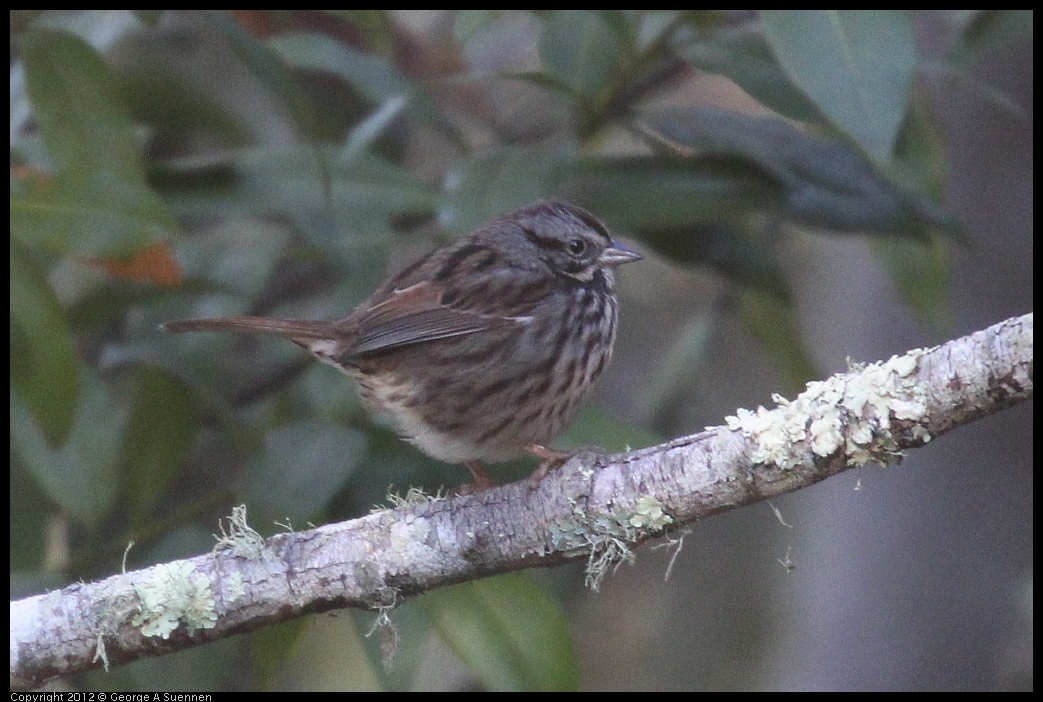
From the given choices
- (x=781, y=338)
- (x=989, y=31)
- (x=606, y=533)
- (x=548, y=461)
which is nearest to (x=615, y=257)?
(x=781, y=338)

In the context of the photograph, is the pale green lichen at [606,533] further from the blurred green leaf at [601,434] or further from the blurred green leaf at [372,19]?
the blurred green leaf at [372,19]

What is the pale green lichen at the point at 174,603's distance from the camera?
8.39 ft

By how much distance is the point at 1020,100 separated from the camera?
4574 mm

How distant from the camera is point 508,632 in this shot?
3.33 meters

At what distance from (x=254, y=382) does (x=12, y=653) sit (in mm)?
1813

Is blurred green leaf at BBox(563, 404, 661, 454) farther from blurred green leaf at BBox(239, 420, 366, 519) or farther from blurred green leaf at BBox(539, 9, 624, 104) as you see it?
blurred green leaf at BBox(539, 9, 624, 104)

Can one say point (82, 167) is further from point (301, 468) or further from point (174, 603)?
point (174, 603)

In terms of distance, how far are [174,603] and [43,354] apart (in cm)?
112

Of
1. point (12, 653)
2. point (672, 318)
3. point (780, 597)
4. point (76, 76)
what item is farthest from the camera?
point (672, 318)

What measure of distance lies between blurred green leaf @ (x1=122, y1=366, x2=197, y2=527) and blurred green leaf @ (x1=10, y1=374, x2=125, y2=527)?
0.21 ft

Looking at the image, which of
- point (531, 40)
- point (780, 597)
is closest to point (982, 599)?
point (780, 597)

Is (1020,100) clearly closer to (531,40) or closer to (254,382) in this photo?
(531,40)

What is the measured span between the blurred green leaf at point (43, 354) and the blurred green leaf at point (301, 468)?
554 mm
